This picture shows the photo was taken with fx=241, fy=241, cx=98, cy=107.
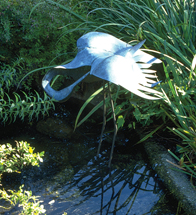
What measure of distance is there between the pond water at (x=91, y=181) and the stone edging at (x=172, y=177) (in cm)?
6

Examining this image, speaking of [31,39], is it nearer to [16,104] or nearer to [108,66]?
[16,104]

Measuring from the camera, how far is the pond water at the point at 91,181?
144 cm

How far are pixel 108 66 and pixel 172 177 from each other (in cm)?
89

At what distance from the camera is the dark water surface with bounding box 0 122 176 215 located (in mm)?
1436

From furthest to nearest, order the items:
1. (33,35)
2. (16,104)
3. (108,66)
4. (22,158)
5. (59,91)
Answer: (33,35), (16,104), (22,158), (59,91), (108,66)

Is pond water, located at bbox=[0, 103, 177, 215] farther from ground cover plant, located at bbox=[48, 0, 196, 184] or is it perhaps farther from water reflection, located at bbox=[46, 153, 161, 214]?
ground cover plant, located at bbox=[48, 0, 196, 184]

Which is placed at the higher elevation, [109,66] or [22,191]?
[109,66]

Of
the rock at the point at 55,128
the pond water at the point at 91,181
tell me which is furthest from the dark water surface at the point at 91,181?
the rock at the point at 55,128

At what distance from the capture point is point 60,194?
59.6 inches

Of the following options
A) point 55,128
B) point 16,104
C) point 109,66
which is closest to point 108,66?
point 109,66

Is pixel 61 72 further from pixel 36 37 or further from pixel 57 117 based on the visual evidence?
pixel 36 37

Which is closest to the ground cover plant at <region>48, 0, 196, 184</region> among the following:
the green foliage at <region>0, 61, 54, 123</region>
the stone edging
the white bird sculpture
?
the stone edging

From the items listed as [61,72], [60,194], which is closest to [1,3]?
[61,72]

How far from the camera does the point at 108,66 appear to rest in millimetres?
1191
